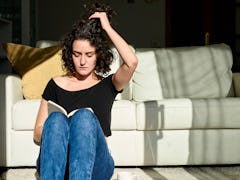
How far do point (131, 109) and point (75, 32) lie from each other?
947 millimetres

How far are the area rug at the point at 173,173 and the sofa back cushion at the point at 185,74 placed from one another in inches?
22.9

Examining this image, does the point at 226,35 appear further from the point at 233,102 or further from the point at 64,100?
the point at 64,100

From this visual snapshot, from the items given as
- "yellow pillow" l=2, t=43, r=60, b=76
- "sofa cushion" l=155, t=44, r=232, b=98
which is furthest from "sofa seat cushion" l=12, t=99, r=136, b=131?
"sofa cushion" l=155, t=44, r=232, b=98

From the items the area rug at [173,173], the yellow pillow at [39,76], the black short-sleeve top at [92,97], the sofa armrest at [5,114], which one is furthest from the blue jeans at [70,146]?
the yellow pillow at [39,76]

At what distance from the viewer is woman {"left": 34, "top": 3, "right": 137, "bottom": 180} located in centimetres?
148

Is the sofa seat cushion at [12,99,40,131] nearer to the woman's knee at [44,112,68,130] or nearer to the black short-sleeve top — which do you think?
the black short-sleeve top

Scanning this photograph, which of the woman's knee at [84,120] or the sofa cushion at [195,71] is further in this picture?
the sofa cushion at [195,71]

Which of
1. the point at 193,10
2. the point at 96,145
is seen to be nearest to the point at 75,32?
the point at 96,145

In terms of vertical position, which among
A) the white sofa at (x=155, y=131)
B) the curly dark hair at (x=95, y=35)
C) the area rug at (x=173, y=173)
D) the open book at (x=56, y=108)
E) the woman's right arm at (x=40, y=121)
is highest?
the curly dark hair at (x=95, y=35)

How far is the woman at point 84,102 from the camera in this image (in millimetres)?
1484

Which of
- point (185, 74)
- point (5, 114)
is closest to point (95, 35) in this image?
point (5, 114)

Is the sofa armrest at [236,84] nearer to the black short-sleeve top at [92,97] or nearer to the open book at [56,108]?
the black short-sleeve top at [92,97]

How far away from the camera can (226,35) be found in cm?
641

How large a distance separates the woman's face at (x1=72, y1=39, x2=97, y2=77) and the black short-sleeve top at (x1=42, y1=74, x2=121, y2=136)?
0.29 ft
